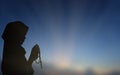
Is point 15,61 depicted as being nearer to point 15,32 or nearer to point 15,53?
point 15,53

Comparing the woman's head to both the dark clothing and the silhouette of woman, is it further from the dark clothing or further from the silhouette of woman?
the dark clothing

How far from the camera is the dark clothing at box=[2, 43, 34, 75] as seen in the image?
598 centimetres

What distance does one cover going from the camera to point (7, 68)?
19.6 feet

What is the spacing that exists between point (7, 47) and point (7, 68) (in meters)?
0.69

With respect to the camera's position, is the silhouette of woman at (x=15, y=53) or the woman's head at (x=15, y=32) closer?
the silhouette of woman at (x=15, y=53)

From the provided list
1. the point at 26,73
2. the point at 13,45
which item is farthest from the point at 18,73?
the point at 13,45

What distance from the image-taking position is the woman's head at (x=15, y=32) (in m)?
6.23

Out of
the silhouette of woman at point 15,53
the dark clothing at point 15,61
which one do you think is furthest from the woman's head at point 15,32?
the dark clothing at point 15,61

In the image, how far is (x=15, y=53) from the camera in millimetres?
6184

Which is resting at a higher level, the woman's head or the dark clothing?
the woman's head

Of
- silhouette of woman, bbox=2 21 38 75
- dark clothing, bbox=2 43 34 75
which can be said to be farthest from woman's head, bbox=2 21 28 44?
dark clothing, bbox=2 43 34 75

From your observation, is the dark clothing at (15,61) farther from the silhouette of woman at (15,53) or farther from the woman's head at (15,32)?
the woman's head at (15,32)

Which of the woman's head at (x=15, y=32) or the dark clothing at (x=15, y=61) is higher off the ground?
the woman's head at (x=15, y=32)

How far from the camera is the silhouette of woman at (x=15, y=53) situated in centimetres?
600
